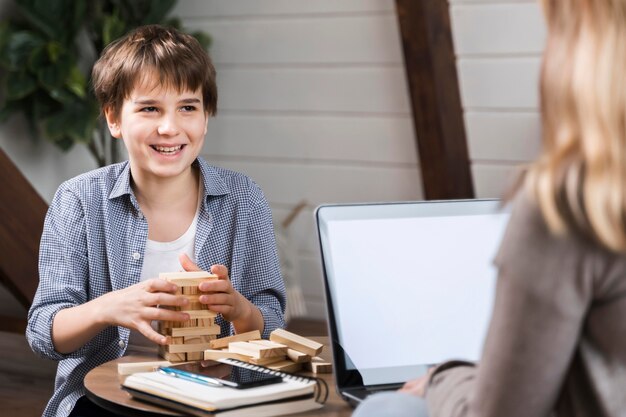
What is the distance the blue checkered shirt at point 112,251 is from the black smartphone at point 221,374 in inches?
13.5

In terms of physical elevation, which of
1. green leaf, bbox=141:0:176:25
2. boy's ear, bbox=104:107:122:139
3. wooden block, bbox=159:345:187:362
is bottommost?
wooden block, bbox=159:345:187:362

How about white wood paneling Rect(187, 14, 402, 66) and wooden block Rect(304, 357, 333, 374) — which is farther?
white wood paneling Rect(187, 14, 402, 66)

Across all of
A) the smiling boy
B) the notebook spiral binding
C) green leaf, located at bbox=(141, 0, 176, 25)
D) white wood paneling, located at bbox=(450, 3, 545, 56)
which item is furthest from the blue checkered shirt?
green leaf, located at bbox=(141, 0, 176, 25)

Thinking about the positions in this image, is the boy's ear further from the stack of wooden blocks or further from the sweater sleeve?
the sweater sleeve

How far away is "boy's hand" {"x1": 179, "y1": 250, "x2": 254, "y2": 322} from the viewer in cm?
150

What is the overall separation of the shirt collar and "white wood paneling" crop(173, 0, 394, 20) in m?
1.96

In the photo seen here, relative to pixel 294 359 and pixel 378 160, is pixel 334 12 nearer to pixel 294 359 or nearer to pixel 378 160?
pixel 378 160

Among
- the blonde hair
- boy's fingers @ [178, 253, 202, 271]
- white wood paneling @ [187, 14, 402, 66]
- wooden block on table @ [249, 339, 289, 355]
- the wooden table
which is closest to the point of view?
the blonde hair

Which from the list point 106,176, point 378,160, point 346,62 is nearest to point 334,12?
Result: point 346,62

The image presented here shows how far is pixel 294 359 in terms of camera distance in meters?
1.46

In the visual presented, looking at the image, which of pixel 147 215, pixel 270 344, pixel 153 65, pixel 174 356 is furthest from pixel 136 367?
pixel 153 65

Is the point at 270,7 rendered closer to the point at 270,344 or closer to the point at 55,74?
the point at 55,74

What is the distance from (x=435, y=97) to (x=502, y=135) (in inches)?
12.9

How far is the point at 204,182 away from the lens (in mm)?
1907
